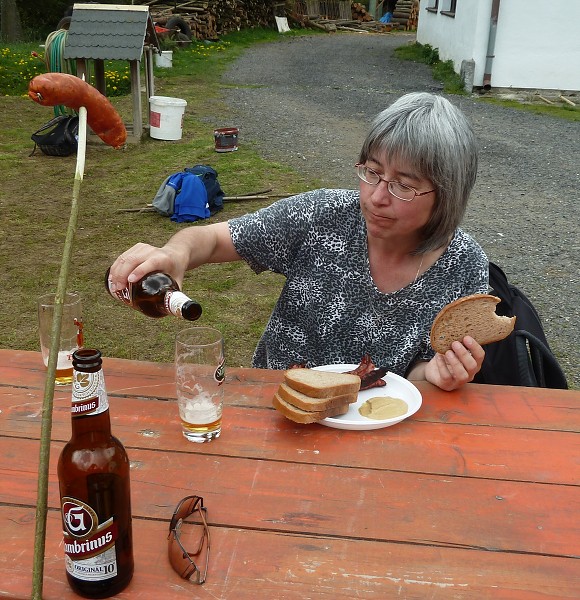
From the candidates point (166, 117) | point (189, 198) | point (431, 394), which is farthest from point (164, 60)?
point (431, 394)

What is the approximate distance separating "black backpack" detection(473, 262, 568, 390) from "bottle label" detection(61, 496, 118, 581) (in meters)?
1.37

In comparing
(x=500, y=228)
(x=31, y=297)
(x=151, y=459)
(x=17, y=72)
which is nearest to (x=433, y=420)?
(x=151, y=459)

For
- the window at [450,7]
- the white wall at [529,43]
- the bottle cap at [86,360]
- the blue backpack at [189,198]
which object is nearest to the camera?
the bottle cap at [86,360]

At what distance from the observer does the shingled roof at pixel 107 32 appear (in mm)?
8312

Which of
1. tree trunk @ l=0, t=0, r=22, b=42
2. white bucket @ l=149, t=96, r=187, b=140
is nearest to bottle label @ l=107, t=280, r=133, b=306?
white bucket @ l=149, t=96, r=187, b=140

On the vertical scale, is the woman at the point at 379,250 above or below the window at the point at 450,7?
below

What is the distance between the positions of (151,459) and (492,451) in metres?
0.80

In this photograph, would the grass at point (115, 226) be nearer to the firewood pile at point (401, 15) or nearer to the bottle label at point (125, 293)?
the bottle label at point (125, 293)

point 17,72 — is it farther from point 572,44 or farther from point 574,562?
point 574,562

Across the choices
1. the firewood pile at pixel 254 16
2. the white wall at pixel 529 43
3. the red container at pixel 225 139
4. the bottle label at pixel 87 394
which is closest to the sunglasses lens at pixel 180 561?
the bottle label at pixel 87 394

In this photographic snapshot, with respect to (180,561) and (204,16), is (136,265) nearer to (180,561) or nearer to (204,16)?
(180,561)

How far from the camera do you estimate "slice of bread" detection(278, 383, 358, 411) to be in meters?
1.66

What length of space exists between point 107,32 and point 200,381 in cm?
802

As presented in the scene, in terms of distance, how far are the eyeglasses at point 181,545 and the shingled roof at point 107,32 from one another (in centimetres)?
778
